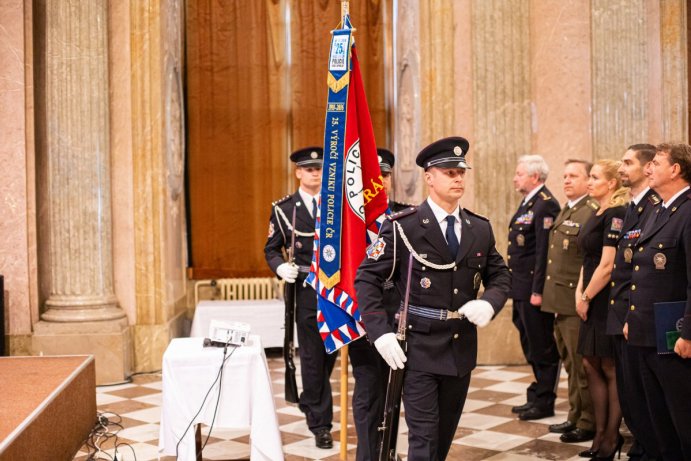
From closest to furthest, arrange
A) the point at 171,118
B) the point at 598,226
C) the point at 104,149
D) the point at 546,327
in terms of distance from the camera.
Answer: the point at 598,226
the point at 546,327
the point at 104,149
the point at 171,118

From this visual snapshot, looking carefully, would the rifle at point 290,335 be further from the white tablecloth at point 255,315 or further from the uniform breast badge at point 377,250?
the white tablecloth at point 255,315

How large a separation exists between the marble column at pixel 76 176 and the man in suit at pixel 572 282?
12.0 feet

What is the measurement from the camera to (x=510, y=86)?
7.53 metres

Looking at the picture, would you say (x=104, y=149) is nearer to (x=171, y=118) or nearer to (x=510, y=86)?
(x=171, y=118)

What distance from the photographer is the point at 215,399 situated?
4.04m

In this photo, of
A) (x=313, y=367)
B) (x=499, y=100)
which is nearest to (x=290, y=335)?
(x=313, y=367)

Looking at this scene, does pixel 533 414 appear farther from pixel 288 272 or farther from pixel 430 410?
pixel 430 410

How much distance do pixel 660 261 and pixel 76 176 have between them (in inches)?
194

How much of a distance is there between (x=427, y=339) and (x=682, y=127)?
18.5ft

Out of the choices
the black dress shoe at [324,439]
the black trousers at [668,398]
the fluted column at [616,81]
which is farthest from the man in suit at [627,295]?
the fluted column at [616,81]

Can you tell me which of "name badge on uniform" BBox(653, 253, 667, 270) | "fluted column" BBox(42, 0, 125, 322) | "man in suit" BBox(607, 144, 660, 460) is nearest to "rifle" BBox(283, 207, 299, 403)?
"man in suit" BBox(607, 144, 660, 460)

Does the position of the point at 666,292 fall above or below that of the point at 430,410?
above

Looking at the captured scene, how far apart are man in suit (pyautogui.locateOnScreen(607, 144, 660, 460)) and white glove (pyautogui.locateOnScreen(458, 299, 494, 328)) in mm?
1120

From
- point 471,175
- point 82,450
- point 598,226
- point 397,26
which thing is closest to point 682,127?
point 471,175
